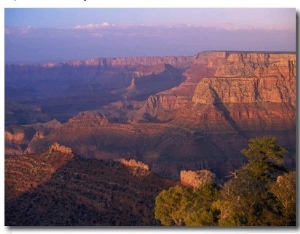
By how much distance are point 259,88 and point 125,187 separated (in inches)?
832

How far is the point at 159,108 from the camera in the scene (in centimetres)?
4141

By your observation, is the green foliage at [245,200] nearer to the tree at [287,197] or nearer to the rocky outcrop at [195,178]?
the tree at [287,197]

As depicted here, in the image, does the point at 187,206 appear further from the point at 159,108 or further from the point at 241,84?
the point at 159,108

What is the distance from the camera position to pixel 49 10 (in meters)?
13.4

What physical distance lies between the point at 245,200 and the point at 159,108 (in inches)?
1145

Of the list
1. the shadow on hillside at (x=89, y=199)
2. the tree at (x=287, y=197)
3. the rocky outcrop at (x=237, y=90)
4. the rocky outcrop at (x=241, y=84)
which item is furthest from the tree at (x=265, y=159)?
the rocky outcrop at (x=237, y=90)

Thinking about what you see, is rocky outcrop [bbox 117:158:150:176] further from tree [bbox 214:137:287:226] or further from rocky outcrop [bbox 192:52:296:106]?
rocky outcrop [bbox 192:52:296:106]

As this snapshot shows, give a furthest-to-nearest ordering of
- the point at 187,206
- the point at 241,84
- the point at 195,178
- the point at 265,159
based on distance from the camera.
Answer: the point at 241,84, the point at 195,178, the point at 265,159, the point at 187,206

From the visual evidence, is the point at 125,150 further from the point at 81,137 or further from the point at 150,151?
the point at 81,137

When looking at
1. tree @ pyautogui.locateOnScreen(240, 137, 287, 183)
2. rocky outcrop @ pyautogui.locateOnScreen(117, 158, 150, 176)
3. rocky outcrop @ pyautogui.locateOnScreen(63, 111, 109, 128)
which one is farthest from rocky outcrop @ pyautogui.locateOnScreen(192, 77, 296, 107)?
tree @ pyautogui.locateOnScreen(240, 137, 287, 183)

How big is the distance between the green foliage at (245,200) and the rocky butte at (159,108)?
35.1ft

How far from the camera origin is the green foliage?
12133mm
